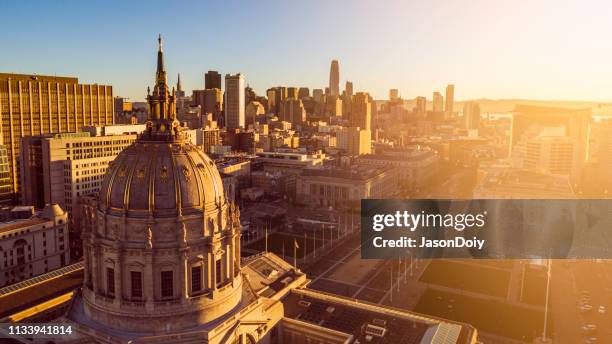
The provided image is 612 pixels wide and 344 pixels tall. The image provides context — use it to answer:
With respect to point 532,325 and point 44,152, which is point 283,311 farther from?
point 44,152

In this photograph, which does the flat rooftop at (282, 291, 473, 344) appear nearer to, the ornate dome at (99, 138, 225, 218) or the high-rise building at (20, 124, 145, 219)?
the ornate dome at (99, 138, 225, 218)

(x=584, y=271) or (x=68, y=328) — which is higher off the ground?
(x=68, y=328)

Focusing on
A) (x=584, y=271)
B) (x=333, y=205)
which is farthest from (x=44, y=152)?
(x=584, y=271)

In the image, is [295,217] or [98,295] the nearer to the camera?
[98,295]

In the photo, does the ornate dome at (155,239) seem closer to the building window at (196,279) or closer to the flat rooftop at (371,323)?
the building window at (196,279)

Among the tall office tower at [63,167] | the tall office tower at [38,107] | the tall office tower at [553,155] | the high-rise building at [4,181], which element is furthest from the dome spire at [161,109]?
the tall office tower at [553,155]

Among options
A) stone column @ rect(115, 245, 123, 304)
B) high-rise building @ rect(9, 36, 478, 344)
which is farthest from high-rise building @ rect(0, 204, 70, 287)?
stone column @ rect(115, 245, 123, 304)
